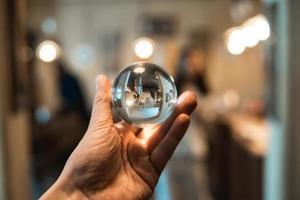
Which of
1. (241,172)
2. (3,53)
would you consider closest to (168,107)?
(3,53)

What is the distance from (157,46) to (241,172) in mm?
4012

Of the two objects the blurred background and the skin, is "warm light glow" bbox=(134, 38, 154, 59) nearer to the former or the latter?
the blurred background

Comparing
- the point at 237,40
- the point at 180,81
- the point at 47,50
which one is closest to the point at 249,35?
the point at 237,40

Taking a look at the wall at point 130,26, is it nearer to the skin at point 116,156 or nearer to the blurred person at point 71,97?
the blurred person at point 71,97

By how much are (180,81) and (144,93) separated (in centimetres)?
272

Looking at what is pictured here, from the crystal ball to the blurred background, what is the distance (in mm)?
1547

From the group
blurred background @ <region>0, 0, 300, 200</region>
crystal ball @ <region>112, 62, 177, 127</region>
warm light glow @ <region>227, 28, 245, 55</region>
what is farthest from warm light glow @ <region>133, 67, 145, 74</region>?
warm light glow @ <region>227, 28, 245, 55</region>

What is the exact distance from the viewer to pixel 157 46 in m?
7.30

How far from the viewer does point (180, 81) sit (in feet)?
11.6

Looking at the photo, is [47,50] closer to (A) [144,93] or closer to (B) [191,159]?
(B) [191,159]

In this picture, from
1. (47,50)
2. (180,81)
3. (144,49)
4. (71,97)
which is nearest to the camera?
(180,81)

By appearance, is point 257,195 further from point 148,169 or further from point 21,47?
point 148,169

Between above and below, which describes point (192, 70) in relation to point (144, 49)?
below

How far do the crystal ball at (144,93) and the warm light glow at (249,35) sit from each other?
351cm
